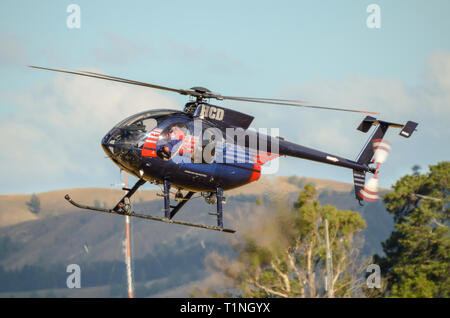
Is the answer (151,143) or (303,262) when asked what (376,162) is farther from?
(303,262)

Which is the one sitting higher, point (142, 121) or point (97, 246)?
point (97, 246)

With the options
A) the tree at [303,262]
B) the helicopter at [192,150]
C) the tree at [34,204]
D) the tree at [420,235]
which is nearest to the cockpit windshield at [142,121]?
the helicopter at [192,150]

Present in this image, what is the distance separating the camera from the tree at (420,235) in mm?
62688

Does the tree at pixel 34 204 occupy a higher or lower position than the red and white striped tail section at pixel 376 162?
higher

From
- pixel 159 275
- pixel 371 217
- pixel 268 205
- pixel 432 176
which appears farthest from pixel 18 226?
pixel 268 205

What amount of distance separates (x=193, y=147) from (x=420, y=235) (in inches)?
1811

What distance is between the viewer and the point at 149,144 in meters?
22.2

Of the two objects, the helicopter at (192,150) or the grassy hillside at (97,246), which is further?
A: the grassy hillside at (97,246)

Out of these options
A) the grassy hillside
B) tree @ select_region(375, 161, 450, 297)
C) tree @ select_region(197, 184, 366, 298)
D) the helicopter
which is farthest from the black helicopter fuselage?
the grassy hillside

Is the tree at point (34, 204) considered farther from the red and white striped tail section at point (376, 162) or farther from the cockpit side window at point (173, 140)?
the cockpit side window at point (173, 140)

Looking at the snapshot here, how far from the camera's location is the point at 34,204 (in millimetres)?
141750

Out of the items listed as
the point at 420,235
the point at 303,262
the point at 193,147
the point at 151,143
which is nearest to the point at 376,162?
the point at 193,147

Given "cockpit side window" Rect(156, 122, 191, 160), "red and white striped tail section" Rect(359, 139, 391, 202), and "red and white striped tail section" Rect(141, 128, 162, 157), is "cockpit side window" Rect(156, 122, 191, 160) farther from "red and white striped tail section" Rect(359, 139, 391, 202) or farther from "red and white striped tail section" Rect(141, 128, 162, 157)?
"red and white striped tail section" Rect(359, 139, 391, 202)

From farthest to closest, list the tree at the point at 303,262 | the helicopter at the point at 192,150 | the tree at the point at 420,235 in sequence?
the tree at the point at 420,235 < the tree at the point at 303,262 < the helicopter at the point at 192,150
